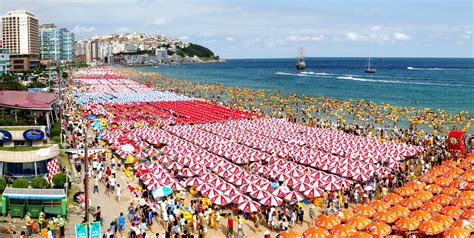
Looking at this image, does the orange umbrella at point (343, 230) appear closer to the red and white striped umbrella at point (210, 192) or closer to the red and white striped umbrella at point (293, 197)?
the red and white striped umbrella at point (293, 197)

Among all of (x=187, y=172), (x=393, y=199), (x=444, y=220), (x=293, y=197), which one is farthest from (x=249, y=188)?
(x=444, y=220)

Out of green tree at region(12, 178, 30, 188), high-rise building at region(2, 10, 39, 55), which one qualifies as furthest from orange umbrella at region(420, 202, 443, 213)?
high-rise building at region(2, 10, 39, 55)

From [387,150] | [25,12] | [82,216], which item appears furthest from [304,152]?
[25,12]

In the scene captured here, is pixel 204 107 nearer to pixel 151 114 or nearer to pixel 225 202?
pixel 151 114

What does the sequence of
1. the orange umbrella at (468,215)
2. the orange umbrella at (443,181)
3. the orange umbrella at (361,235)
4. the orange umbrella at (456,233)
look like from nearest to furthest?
the orange umbrella at (361,235), the orange umbrella at (456,233), the orange umbrella at (468,215), the orange umbrella at (443,181)

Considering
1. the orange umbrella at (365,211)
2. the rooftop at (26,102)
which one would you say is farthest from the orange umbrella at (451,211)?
the rooftop at (26,102)

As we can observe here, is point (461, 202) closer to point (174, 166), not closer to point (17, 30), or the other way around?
point (174, 166)
